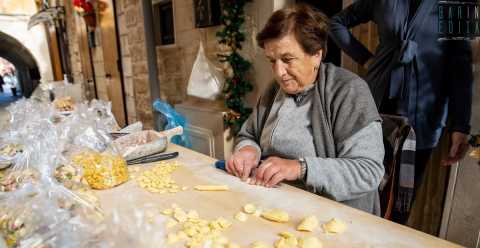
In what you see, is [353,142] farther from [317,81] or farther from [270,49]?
[270,49]

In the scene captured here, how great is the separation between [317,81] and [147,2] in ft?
7.98

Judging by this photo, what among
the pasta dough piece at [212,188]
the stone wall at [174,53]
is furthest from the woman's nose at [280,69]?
the stone wall at [174,53]

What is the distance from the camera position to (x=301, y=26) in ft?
3.06

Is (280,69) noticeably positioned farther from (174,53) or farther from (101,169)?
(174,53)

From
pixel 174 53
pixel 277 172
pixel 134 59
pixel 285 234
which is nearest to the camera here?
pixel 285 234

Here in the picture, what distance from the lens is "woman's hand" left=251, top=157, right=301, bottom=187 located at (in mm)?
812

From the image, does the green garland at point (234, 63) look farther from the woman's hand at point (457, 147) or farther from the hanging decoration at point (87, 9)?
the hanging decoration at point (87, 9)

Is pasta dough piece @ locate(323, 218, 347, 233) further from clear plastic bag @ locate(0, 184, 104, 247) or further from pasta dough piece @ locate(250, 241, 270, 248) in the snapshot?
clear plastic bag @ locate(0, 184, 104, 247)

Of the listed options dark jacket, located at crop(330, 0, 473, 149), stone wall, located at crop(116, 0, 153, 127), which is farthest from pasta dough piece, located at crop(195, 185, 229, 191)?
stone wall, located at crop(116, 0, 153, 127)

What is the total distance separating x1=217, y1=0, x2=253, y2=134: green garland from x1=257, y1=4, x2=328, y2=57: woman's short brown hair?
0.92 meters

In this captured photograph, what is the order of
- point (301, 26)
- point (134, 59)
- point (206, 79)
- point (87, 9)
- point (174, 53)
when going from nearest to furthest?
1. point (301, 26)
2. point (206, 79)
3. point (174, 53)
4. point (134, 59)
5. point (87, 9)

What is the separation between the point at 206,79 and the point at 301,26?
4.04 feet

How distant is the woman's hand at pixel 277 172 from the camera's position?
81 cm

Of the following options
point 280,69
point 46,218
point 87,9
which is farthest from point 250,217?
point 87,9
